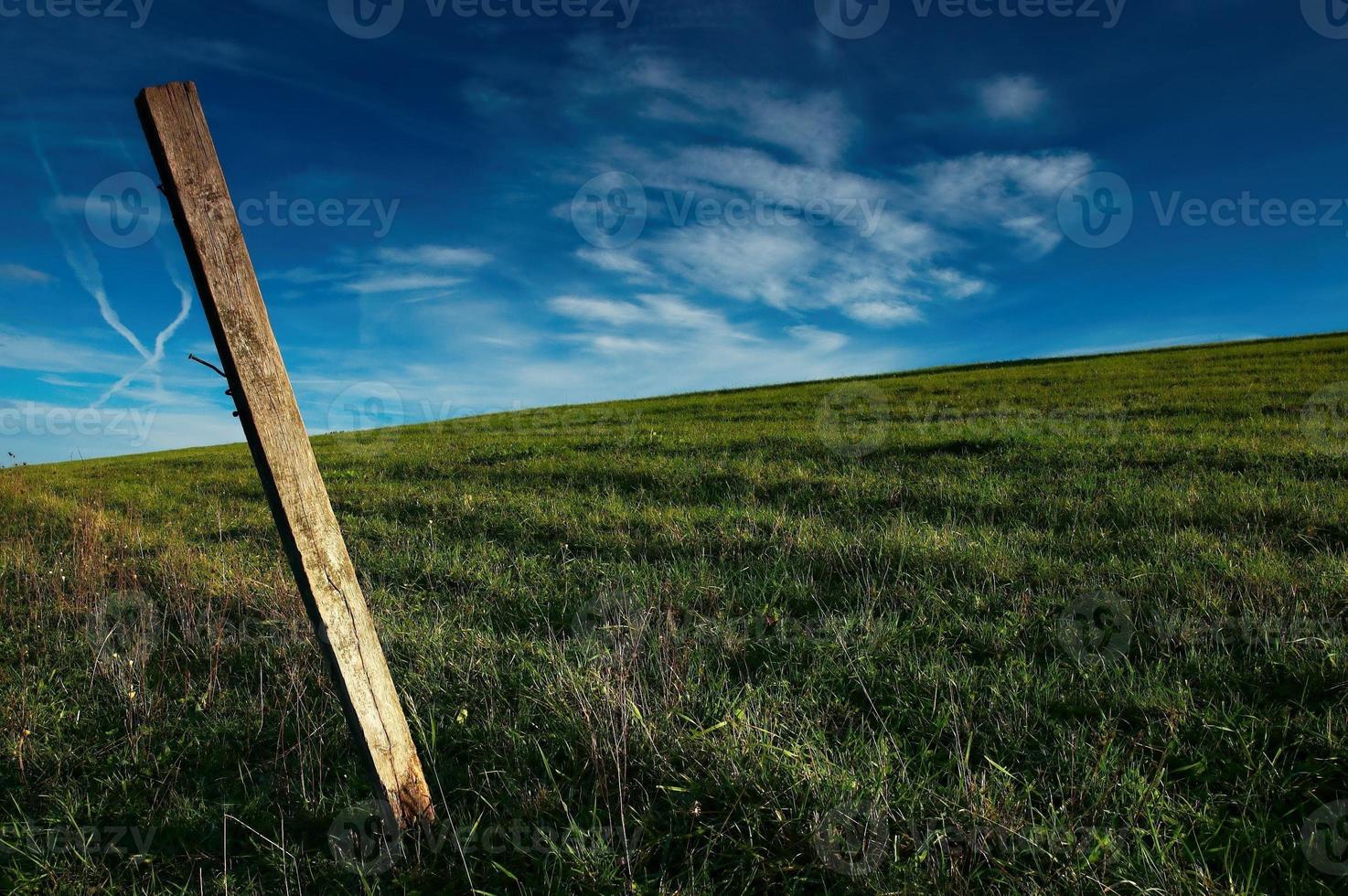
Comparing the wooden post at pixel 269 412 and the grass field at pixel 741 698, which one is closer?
the wooden post at pixel 269 412

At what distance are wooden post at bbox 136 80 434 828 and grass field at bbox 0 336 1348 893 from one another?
0.70 metres

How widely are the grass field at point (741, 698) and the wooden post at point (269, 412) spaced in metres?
0.70

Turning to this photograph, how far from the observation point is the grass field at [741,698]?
308 centimetres

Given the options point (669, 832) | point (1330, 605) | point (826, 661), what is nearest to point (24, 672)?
point (669, 832)

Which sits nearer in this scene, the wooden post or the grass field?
the wooden post

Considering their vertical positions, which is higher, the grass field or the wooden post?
the wooden post

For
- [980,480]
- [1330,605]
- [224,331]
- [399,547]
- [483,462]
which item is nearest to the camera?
[224,331]

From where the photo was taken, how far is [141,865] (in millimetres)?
3432

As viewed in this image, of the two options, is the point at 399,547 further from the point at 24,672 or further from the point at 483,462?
the point at 483,462

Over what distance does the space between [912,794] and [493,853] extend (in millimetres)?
1970

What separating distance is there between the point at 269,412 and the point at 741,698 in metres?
2.99

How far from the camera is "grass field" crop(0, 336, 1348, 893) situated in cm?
308

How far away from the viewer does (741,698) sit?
4195 millimetres

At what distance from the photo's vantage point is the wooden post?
9.44 ft
